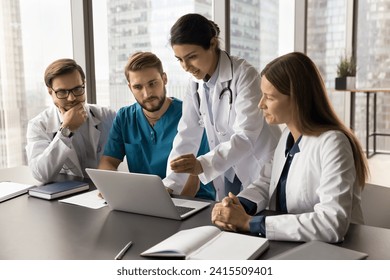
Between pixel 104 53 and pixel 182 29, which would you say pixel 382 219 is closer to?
pixel 182 29

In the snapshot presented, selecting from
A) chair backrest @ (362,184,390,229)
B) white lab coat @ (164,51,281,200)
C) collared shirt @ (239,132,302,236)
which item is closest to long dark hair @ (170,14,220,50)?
white lab coat @ (164,51,281,200)

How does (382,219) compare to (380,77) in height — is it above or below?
below

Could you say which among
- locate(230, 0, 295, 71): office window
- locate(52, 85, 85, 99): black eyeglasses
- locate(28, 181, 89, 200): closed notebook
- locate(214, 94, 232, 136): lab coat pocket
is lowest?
locate(28, 181, 89, 200): closed notebook

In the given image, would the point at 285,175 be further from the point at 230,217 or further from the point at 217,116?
the point at 217,116

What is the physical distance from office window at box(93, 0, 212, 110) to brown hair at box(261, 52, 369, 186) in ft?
6.04

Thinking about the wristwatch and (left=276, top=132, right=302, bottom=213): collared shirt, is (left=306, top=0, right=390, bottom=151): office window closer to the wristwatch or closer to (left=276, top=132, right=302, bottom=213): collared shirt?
the wristwatch

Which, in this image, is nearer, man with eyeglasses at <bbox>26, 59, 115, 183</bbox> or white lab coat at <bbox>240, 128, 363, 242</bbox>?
white lab coat at <bbox>240, 128, 363, 242</bbox>

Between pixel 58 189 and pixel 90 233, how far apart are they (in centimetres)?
49

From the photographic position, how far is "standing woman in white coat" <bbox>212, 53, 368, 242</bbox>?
1052mm

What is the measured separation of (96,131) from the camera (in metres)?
2.08

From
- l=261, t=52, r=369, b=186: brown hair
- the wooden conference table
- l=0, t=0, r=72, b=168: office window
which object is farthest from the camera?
l=0, t=0, r=72, b=168: office window

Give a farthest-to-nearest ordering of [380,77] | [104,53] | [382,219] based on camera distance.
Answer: [380,77], [104,53], [382,219]
